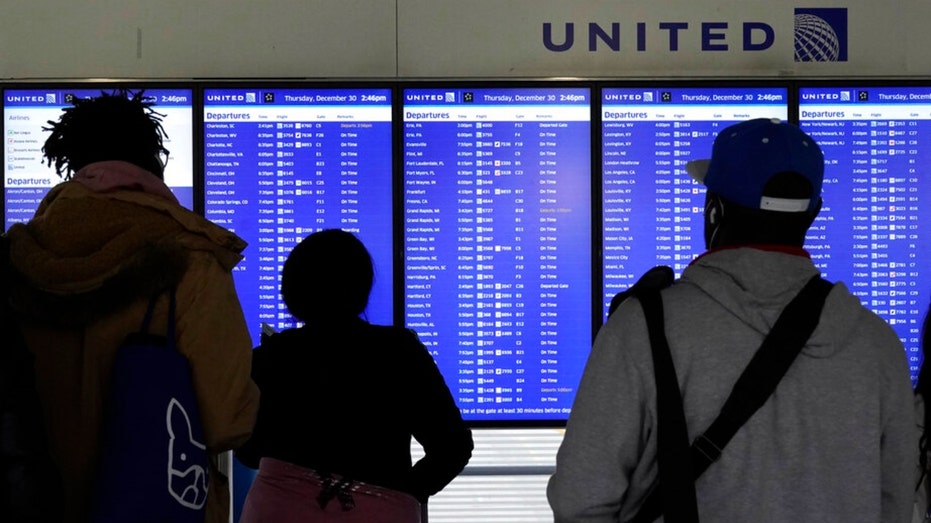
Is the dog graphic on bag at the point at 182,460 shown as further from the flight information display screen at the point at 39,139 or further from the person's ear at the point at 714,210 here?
the flight information display screen at the point at 39,139

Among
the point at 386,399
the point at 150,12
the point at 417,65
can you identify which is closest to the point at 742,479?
the point at 386,399

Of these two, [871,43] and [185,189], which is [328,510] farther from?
[871,43]

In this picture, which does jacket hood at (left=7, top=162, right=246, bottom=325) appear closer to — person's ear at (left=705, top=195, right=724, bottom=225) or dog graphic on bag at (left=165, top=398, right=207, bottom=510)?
dog graphic on bag at (left=165, top=398, right=207, bottom=510)

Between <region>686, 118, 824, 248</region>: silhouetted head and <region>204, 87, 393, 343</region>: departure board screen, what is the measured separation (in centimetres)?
200

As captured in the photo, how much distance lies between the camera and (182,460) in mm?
1913

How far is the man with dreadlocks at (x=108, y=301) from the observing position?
1949mm

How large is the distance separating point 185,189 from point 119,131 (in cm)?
160

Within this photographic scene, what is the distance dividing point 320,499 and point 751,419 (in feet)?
3.40

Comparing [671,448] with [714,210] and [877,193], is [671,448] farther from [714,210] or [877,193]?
[877,193]

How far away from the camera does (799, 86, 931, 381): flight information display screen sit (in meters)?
3.79

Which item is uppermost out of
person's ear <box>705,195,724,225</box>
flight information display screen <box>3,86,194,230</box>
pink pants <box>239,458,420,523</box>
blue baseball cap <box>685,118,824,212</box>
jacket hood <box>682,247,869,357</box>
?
flight information display screen <box>3,86,194,230</box>

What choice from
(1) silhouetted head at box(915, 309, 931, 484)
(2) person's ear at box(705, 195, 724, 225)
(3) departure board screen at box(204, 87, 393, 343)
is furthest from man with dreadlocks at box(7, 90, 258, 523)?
(3) departure board screen at box(204, 87, 393, 343)

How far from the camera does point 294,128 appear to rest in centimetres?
375

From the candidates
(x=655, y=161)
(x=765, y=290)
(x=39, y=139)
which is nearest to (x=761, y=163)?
(x=765, y=290)
